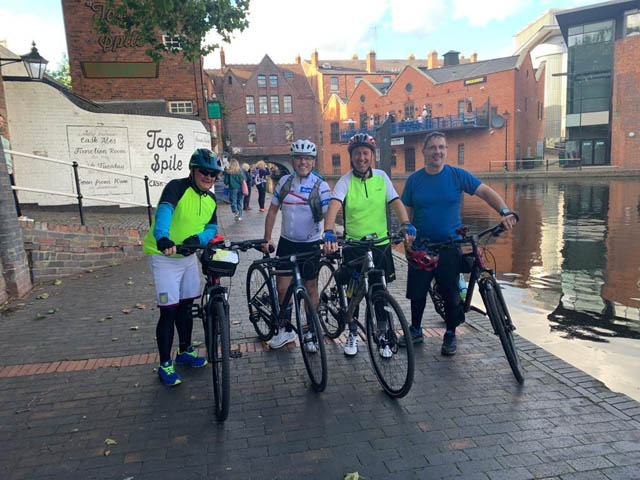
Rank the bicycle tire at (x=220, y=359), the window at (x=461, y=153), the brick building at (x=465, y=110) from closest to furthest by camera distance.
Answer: the bicycle tire at (x=220, y=359), the brick building at (x=465, y=110), the window at (x=461, y=153)

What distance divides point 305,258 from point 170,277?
1.20 meters

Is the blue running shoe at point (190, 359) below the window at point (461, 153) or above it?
below

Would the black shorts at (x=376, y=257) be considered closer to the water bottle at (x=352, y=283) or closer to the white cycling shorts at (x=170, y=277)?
the water bottle at (x=352, y=283)

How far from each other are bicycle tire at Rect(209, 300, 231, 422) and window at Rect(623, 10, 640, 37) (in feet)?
142

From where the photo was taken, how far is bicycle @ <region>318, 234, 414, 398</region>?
11.6ft

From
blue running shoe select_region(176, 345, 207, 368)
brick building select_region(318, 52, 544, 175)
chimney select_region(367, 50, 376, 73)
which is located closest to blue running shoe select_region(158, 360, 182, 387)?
blue running shoe select_region(176, 345, 207, 368)

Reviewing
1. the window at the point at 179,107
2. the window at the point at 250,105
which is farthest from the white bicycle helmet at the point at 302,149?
the window at the point at 250,105

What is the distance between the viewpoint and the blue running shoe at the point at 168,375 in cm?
387

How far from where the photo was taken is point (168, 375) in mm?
3881

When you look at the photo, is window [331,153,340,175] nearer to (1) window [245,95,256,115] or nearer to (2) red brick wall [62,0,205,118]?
(1) window [245,95,256,115]

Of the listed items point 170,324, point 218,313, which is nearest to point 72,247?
point 170,324

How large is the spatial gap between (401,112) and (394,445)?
50.9 m

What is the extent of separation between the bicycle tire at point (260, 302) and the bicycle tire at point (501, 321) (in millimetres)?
1947

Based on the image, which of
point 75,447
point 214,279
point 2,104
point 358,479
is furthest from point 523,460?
point 2,104
